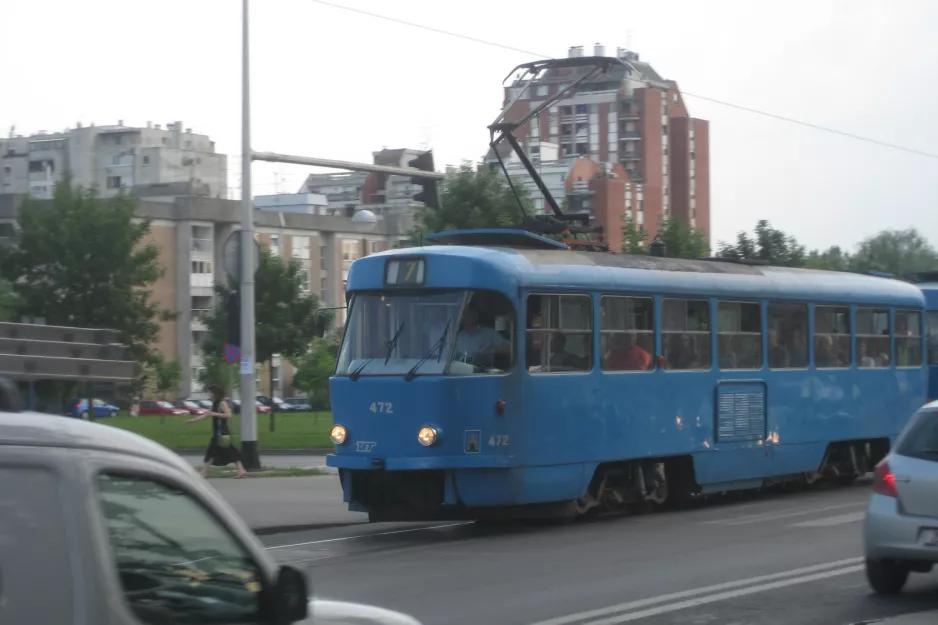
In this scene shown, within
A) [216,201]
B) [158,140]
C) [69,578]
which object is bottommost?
[69,578]

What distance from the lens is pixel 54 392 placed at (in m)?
5.78

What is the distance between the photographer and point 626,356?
16.6 meters

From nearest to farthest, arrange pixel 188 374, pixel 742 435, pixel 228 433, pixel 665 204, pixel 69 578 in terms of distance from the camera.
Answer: pixel 69 578, pixel 742 435, pixel 228 433, pixel 188 374, pixel 665 204

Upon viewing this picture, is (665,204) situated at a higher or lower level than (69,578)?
higher

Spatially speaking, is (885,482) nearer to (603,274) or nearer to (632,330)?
(603,274)

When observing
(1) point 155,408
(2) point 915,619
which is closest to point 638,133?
(1) point 155,408

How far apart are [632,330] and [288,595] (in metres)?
13.1

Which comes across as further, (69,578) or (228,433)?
(228,433)

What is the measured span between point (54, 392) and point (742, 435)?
13628 mm

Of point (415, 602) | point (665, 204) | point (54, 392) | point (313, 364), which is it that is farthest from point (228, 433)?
point (665, 204)

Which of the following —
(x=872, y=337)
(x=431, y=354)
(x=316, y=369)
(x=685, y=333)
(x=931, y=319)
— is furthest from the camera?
(x=316, y=369)

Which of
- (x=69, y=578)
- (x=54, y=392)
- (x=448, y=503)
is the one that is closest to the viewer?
Answer: (x=69, y=578)

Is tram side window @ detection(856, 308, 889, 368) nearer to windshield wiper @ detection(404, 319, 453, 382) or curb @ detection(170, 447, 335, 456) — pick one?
windshield wiper @ detection(404, 319, 453, 382)

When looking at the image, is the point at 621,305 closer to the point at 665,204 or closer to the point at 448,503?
the point at 448,503
